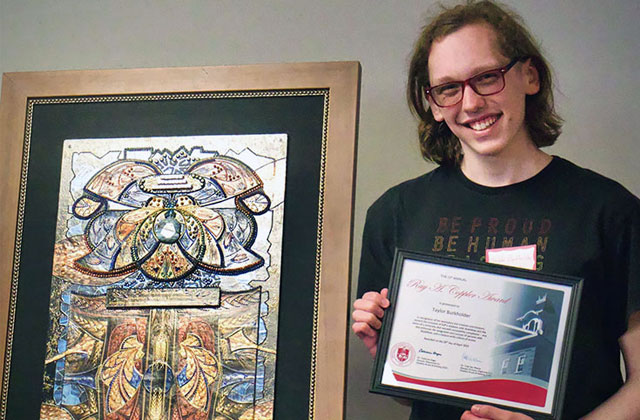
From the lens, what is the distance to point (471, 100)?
5.25 feet

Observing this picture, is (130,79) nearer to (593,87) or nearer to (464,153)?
(464,153)

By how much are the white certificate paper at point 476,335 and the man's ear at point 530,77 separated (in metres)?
0.39

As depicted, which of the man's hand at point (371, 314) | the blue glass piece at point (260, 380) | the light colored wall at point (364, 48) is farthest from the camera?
the light colored wall at point (364, 48)

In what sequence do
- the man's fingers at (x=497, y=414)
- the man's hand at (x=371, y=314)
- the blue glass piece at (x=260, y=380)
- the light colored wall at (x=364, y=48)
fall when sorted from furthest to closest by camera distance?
1. the light colored wall at (x=364, y=48)
2. the blue glass piece at (x=260, y=380)
3. the man's hand at (x=371, y=314)
4. the man's fingers at (x=497, y=414)

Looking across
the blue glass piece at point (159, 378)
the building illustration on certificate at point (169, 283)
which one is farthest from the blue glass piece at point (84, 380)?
the blue glass piece at point (159, 378)

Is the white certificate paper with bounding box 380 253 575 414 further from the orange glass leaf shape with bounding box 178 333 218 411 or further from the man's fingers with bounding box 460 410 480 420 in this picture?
the orange glass leaf shape with bounding box 178 333 218 411

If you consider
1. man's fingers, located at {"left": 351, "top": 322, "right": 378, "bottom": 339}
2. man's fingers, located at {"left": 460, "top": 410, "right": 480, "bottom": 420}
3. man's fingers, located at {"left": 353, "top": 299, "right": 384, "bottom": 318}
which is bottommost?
man's fingers, located at {"left": 460, "top": 410, "right": 480, "bottom": 420}

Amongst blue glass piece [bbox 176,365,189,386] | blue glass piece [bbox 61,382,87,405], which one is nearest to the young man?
blue glass piece [bbox 176,365,189,386]

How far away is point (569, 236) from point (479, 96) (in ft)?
1.00

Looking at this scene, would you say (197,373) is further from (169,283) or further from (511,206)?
(511,206)

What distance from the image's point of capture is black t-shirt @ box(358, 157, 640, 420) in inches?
61.5

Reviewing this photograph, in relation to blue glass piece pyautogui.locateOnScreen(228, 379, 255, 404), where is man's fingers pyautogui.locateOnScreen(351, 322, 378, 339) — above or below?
above

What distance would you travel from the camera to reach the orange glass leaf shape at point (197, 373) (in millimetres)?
1761

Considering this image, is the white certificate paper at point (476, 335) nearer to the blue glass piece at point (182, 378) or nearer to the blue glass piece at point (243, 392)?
the blue glass piece at point (243, 392)
